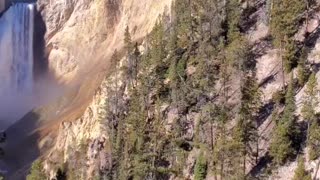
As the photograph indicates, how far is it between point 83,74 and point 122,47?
741 centimetres

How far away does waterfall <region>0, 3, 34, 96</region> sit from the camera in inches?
3462

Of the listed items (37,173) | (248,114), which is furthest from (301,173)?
(37,173)

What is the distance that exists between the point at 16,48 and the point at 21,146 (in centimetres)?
2229

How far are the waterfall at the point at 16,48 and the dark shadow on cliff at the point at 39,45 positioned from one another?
0.60 meters

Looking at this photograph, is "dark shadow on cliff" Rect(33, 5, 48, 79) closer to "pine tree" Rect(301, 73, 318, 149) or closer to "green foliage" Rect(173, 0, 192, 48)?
"green foliage" Rect(173, 0, 192, 48)

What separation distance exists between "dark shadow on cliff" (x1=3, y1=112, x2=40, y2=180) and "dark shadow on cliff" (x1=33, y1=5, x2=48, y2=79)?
1178 centimetres

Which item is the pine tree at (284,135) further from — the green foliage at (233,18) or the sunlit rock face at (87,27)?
the sunlit rock face at (87,27)

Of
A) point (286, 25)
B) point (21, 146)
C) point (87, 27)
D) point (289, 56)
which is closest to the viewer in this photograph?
point (289, 56)

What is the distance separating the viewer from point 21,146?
2820 inches

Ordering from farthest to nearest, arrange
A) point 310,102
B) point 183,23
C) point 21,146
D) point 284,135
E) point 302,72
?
1. point 21,146
2. point 183,23
3. point 302,72
4. point 284,135
5. point 310,102

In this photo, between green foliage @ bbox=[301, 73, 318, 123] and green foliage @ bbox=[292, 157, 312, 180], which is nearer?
green foliage @ bbox=[292, 157, 312, 180]

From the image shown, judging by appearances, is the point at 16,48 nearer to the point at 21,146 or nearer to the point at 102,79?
the point at 102,79

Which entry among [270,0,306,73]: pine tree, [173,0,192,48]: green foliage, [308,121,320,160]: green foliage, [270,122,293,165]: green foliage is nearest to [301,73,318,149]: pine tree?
[308,121,320,160]: green foliage

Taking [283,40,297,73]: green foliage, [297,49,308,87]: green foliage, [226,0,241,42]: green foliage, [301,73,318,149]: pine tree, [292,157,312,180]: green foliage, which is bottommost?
[292,157,312,180]: green foliage
